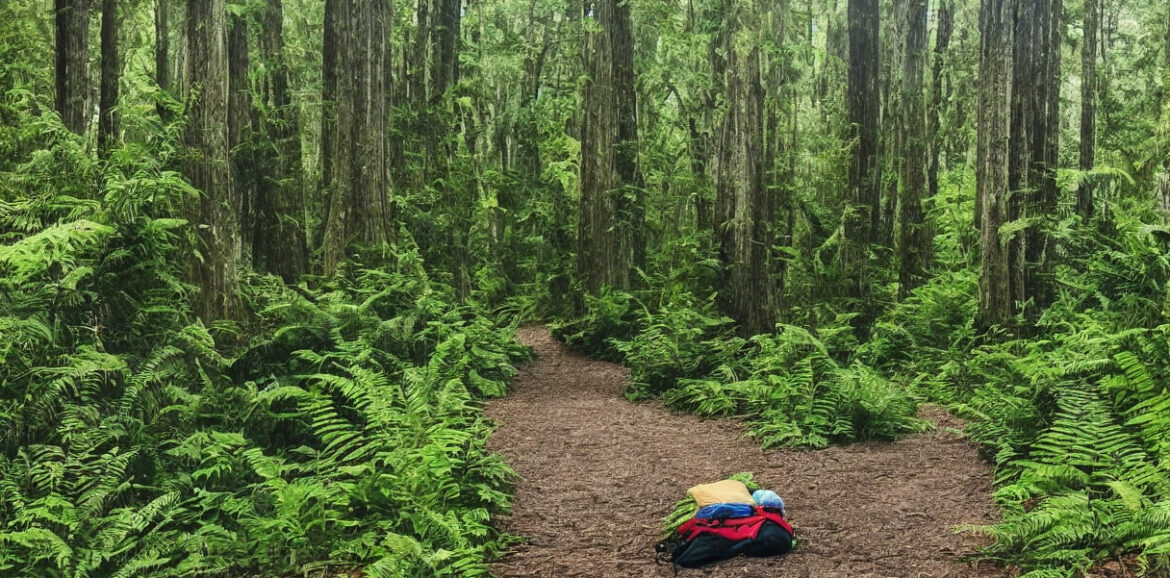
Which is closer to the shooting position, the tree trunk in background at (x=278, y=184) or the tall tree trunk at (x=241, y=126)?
the tall tree trunk at (x=241, y=126)

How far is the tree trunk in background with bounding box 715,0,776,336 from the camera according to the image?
41.1ft

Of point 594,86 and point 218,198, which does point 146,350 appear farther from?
point 594,86

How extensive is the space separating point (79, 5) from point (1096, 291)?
1277 centimetres

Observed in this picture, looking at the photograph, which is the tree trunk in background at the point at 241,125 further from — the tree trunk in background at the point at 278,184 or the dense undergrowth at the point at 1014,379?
the dense undergrowth at the point at 1014,379

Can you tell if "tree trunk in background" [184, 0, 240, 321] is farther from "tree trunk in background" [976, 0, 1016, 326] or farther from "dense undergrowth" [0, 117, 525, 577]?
"tree trunk in background" [976, 0, 1016, 326]

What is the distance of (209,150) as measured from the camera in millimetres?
9273

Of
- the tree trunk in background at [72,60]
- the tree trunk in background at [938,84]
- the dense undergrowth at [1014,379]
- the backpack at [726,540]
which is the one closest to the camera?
the dense undergrowth at [1014,379]

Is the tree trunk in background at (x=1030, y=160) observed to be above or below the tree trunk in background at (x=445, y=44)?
below

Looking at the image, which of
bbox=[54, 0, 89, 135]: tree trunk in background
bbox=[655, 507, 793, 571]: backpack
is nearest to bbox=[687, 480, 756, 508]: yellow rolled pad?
bbox=[655, 507, 793, 571]: backpack

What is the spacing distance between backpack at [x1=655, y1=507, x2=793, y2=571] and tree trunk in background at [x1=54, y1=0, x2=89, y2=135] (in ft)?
34.4

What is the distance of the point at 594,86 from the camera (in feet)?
50.4

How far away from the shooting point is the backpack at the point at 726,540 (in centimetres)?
561

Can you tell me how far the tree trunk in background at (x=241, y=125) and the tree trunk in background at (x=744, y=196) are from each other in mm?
8005

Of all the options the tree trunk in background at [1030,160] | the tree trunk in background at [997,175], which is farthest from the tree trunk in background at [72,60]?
the tree trunk in background at [1030,160]
